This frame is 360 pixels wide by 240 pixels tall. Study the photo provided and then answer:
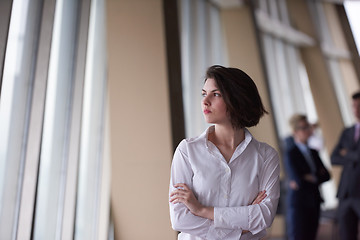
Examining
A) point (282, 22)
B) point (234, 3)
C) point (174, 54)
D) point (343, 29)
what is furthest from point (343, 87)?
point (174, 54)

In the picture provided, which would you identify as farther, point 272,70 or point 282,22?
point 282,22

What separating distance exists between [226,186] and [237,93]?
33 centimetres

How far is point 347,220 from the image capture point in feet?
8.77

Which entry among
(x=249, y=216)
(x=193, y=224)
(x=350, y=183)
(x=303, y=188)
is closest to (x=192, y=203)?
(x=193, y=224)

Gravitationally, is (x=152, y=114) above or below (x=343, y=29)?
below

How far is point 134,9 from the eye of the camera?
195cm

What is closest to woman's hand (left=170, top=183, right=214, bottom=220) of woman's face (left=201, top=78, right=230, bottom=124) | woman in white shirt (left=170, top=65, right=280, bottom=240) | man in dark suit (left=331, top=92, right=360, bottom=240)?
woman in white shirt (left=170, top=65, right=280, bottom=240)

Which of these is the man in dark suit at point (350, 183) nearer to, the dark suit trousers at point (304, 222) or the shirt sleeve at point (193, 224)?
the dark suit trousers at point (304, 222)

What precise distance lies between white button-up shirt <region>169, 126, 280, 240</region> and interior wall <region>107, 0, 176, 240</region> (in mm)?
313

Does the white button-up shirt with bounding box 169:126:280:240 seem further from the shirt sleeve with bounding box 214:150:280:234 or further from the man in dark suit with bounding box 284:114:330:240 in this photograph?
the man in dark suit with bounding box 284:114:330:240

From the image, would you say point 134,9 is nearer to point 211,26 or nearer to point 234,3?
point 211,26

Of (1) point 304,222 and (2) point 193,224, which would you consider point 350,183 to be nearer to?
(1) point 304,222

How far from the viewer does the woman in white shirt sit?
39.6 inches

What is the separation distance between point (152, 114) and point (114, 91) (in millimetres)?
272
